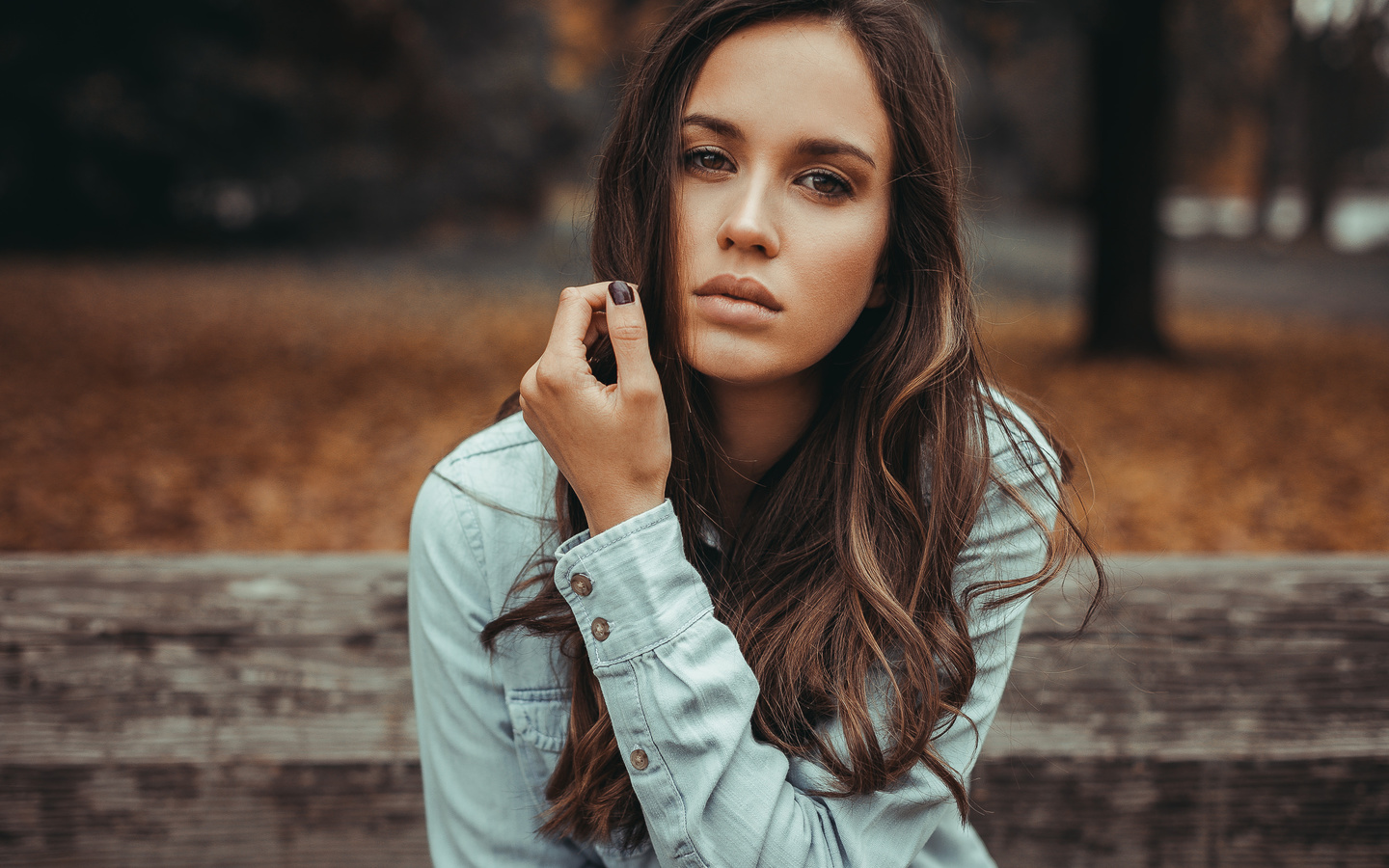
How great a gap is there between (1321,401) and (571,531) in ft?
27.6

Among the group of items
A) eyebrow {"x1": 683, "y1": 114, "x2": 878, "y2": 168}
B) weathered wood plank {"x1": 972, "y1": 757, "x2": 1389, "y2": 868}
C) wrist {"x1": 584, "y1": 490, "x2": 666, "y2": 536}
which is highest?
eyebrow {"x1": 683, "y1": 114, "x2": 878, "y2": 168}

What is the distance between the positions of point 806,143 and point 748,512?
2.08ft

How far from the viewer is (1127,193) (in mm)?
9719

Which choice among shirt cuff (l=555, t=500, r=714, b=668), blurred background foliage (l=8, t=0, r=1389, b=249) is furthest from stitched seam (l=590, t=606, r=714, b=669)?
blurred background foliage (l=8, t=0, r=1389, b=249)

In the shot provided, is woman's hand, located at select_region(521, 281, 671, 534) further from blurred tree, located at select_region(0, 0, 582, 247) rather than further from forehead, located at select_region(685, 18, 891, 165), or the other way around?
blurred tree, located at select_region(0, 0, 582, 247)

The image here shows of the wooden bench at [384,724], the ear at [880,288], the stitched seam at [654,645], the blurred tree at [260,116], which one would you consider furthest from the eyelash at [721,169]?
the blurred tree at [260,116]

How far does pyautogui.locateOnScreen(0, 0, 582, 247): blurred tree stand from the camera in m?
16.5

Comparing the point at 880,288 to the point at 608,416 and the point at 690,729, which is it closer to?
the point at 608,416

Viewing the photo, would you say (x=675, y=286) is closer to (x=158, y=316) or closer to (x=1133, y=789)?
(x=1133, y=789)

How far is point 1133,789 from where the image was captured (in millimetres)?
2016

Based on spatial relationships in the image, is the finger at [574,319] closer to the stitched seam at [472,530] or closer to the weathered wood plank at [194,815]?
the stitched seam at [472,530]

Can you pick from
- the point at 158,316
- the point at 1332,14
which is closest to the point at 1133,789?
the point at 158,316

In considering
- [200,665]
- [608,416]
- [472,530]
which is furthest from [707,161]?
[200,665]

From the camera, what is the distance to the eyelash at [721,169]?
1.53 m
